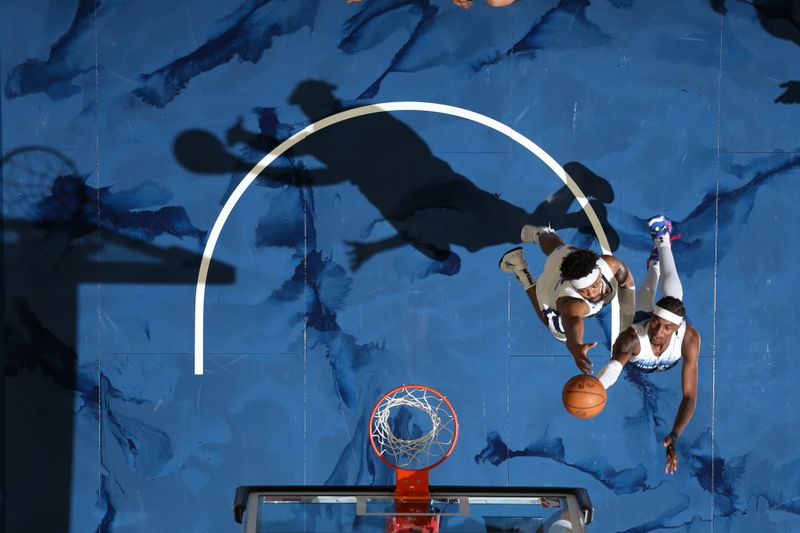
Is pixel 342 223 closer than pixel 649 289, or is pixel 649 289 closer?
pixel 649 289

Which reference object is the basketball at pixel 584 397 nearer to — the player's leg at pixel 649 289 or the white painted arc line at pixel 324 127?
the player's leg at pixel 649 289

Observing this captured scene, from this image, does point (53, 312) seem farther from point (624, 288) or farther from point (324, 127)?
point (624, 288)

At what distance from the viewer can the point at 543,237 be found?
933 cm

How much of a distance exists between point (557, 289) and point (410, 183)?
236 cm

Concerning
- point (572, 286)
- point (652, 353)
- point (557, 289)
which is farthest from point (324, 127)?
point (652, 353)

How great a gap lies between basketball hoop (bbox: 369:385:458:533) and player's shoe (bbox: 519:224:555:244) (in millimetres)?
1815

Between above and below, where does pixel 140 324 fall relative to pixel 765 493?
above

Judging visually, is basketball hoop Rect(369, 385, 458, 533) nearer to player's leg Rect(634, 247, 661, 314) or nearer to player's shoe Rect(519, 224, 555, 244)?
player's shoe Rect(519, 224, 555, 244)

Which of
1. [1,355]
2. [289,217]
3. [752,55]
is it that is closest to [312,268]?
[289,217]

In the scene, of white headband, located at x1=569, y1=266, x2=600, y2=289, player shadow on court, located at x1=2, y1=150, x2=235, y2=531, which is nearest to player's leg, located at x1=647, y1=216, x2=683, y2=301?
white headband, located at x1=569, y1=266, x2=600, y2=289

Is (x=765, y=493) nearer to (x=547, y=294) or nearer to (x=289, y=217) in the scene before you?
(x=547, y=294)

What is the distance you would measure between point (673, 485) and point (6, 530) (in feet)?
23.3

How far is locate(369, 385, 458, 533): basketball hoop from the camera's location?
8.17 meters

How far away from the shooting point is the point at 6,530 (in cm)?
1024
